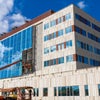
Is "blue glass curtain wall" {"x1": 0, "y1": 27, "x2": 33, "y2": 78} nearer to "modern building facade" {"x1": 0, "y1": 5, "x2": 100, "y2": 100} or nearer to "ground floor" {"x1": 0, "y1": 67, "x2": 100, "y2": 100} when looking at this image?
"modern building facade" {"x1": 0, "y1": 5, "x2": 100, "y2": 100}

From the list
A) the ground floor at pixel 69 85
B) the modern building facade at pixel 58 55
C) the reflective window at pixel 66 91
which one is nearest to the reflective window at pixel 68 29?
the modern building facade at pixel 58 55

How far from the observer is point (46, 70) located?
6300 cm

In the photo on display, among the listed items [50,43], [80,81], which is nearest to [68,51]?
[50,43]

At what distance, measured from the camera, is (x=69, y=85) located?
43344mm

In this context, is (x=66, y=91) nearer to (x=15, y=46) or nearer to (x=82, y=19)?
(x=82, y=19)

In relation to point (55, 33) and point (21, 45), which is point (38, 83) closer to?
point (55, 33)

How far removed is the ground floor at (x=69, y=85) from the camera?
38287 millimetres

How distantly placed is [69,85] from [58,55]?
59.7 ft

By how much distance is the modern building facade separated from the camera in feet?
143

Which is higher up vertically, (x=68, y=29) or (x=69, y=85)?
(x=68, y=29)

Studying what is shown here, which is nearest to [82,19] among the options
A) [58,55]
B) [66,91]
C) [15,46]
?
[58,55]

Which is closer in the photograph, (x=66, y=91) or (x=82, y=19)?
(x=66, y=91)

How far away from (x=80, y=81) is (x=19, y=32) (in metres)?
44.6

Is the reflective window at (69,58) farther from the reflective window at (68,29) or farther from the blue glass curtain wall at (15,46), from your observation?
the blue glass curtain wall at (15,46)
